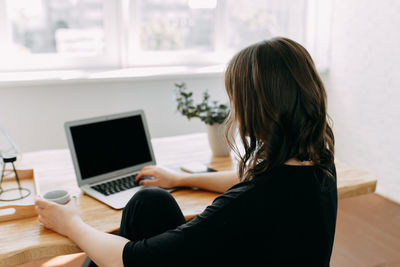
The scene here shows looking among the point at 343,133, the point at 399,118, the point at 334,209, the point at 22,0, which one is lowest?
the point at 343,133

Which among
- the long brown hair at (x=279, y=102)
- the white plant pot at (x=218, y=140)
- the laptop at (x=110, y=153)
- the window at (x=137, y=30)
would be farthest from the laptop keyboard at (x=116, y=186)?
the window at (x=137, y=30)

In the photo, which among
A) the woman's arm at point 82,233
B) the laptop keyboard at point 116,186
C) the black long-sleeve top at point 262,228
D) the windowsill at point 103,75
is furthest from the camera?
the windowsill at point 103,75

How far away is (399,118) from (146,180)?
A: 203 cm

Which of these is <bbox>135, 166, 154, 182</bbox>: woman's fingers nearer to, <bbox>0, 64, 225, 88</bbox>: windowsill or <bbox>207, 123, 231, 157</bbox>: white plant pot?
<bbox>207, 123, 231, 157</bbox>: white plant pot

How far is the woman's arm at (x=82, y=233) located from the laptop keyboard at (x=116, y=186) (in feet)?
0.58

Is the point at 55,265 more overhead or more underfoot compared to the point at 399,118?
more underfoot

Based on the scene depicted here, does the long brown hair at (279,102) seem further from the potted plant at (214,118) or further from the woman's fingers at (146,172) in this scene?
the potted plant at (214,118)

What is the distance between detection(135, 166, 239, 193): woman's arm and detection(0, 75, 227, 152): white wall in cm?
151

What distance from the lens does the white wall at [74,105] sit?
257 cm

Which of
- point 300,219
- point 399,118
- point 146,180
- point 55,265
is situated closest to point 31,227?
point 146,180

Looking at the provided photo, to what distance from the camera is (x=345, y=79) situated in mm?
3180

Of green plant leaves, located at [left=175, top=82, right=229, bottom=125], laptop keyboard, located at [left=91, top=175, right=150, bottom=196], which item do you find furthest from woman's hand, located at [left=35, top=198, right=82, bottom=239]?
green plant leaves, located at [left=175, top=82, right=229, bottom=125]

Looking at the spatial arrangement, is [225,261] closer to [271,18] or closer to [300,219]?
[300,219]

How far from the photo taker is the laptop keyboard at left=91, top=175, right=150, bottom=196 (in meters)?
Answer: 1.32
